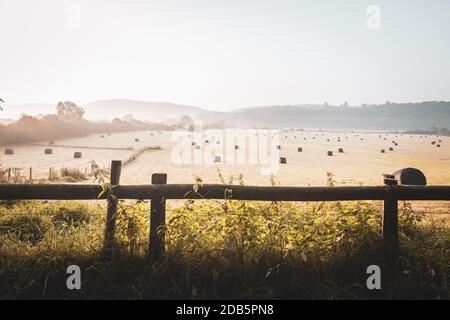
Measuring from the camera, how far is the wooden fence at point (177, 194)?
15.7ft

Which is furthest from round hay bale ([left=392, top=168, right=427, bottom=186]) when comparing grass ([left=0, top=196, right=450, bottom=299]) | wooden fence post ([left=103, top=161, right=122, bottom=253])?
wooden fence post ([left=103, top=161, right=122, bottom=253])

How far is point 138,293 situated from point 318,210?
9.07 feet

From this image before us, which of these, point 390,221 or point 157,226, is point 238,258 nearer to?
point 157,226

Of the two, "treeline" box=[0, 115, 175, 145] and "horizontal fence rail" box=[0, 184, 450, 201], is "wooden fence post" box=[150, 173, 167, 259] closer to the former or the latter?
"horizontal fence rail" box=[0, 184, 450, 201]

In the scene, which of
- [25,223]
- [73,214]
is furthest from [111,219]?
[73,214]

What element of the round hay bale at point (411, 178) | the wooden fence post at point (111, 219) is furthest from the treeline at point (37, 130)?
the wooden fence post at point (111, 219)

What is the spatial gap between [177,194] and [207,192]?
396 mm

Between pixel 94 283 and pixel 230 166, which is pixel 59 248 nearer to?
pixel 94 283

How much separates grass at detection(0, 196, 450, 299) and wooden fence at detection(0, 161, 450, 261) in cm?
15

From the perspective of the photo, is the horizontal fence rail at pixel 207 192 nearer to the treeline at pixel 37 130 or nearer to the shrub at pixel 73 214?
the shrub at pixel 73 214

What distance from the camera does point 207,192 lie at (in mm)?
4914
